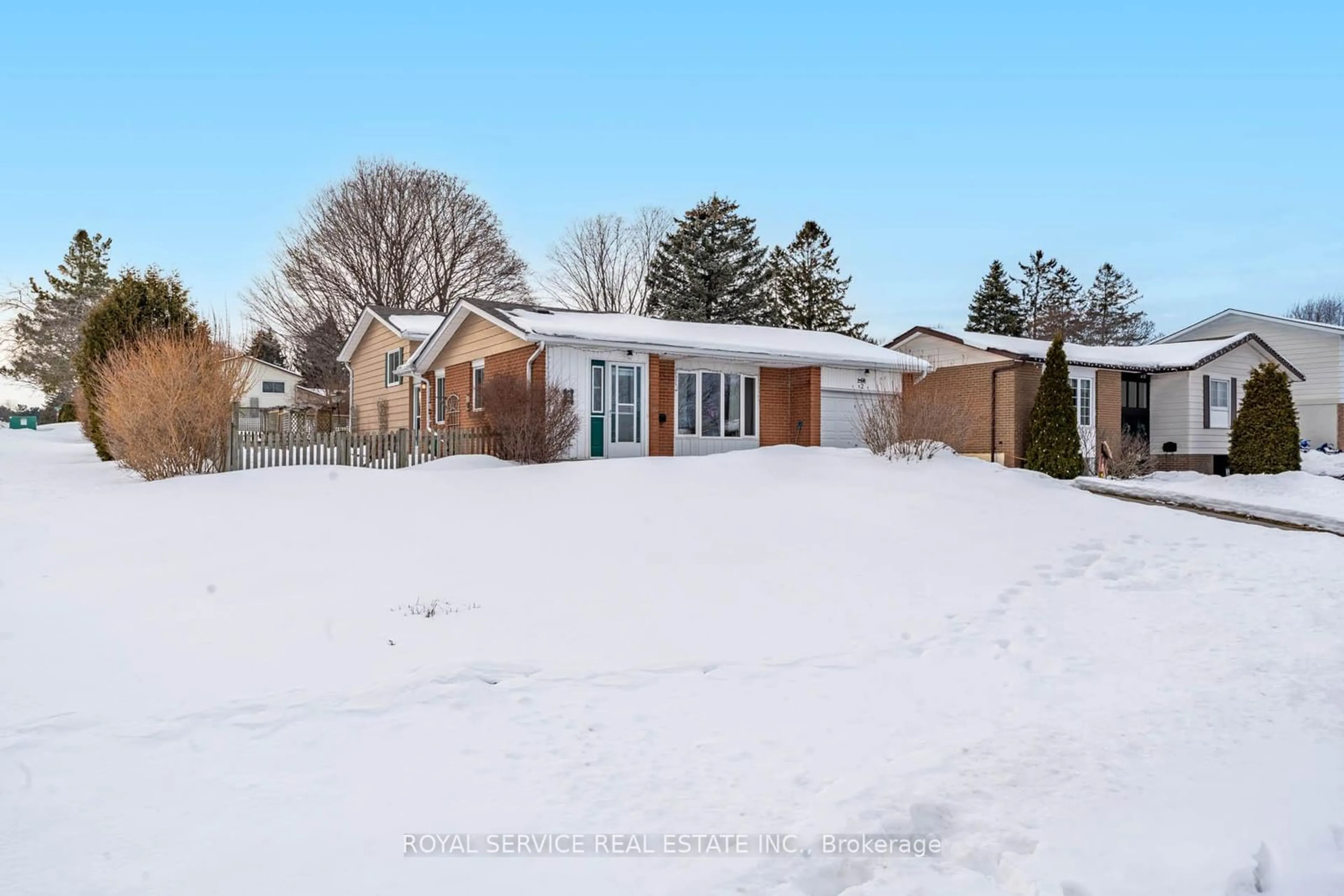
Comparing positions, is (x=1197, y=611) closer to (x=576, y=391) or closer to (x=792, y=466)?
(x=792, y=466)

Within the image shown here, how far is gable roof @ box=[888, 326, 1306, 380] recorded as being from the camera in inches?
918

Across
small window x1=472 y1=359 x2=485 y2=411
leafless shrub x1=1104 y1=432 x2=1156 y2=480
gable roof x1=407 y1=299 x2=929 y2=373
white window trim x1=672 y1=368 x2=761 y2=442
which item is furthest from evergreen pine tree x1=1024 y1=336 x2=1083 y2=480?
small window x1=472 y1=359 x2=485 y2=411

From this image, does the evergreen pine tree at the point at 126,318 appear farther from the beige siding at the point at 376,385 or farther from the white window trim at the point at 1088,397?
the white window trim at the point at 1088,397

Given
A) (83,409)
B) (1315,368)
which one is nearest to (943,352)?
(1315,368)

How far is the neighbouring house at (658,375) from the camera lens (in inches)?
679

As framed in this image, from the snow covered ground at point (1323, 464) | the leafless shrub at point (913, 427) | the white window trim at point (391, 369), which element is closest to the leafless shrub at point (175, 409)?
the white window trim at point (391, 369)

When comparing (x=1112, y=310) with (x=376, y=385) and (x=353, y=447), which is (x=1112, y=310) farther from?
(x=353, y=447)

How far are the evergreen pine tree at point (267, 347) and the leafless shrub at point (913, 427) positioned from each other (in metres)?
20.5

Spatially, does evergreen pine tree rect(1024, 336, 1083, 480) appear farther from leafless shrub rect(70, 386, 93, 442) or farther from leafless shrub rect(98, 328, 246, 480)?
leafless shrub rect(70, 386, 93, 442)

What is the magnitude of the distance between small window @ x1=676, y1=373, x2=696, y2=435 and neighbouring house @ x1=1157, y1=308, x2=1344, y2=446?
22.1 m

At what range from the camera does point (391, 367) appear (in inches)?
1082

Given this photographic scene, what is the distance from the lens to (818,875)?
2.94 meters

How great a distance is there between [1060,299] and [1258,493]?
38.9 metres

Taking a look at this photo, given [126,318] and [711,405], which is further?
[126,318]
